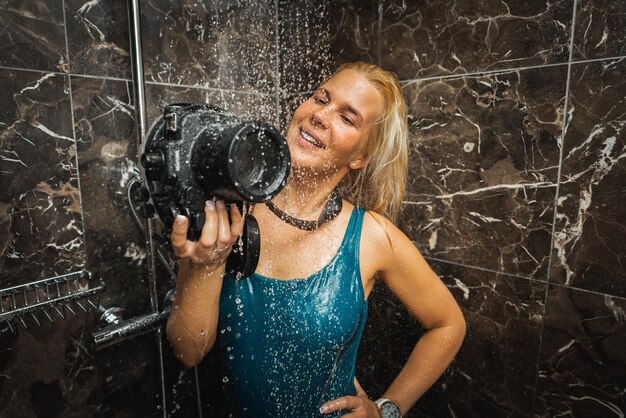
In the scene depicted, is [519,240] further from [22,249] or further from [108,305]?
[22,249]

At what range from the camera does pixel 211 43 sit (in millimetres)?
1273

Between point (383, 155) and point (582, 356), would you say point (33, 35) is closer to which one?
point (383, 155)

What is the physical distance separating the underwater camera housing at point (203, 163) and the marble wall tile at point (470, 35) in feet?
2.67

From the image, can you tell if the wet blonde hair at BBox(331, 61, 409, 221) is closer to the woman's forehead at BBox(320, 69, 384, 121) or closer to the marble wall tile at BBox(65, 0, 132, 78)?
the woman's forehead at BBox(320, 69, 384, 121)

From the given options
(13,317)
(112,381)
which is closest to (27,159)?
(13,317)

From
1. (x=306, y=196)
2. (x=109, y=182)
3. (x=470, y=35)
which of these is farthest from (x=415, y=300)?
(x=109, y=182)

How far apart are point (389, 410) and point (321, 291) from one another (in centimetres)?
39

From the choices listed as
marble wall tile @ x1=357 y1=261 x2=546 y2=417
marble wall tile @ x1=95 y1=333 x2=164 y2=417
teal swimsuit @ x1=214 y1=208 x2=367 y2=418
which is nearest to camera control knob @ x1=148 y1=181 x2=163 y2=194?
teal swimsuit @ x1=214 y1=208 x2=367 y2=418

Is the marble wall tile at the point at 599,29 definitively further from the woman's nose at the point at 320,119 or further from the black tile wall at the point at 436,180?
the woman's nose at the point at 320,119

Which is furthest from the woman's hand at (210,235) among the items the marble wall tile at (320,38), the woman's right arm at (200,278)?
the marble wall tile at (320,38)

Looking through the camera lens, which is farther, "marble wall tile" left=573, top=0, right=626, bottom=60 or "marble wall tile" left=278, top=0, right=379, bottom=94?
"marble wall tile" left=278, top=0, right=379, bottom=94

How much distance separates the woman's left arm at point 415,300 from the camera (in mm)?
926

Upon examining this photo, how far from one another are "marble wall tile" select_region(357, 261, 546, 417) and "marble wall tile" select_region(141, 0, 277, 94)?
39.2 inches

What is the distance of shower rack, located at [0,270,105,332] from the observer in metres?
0.93
